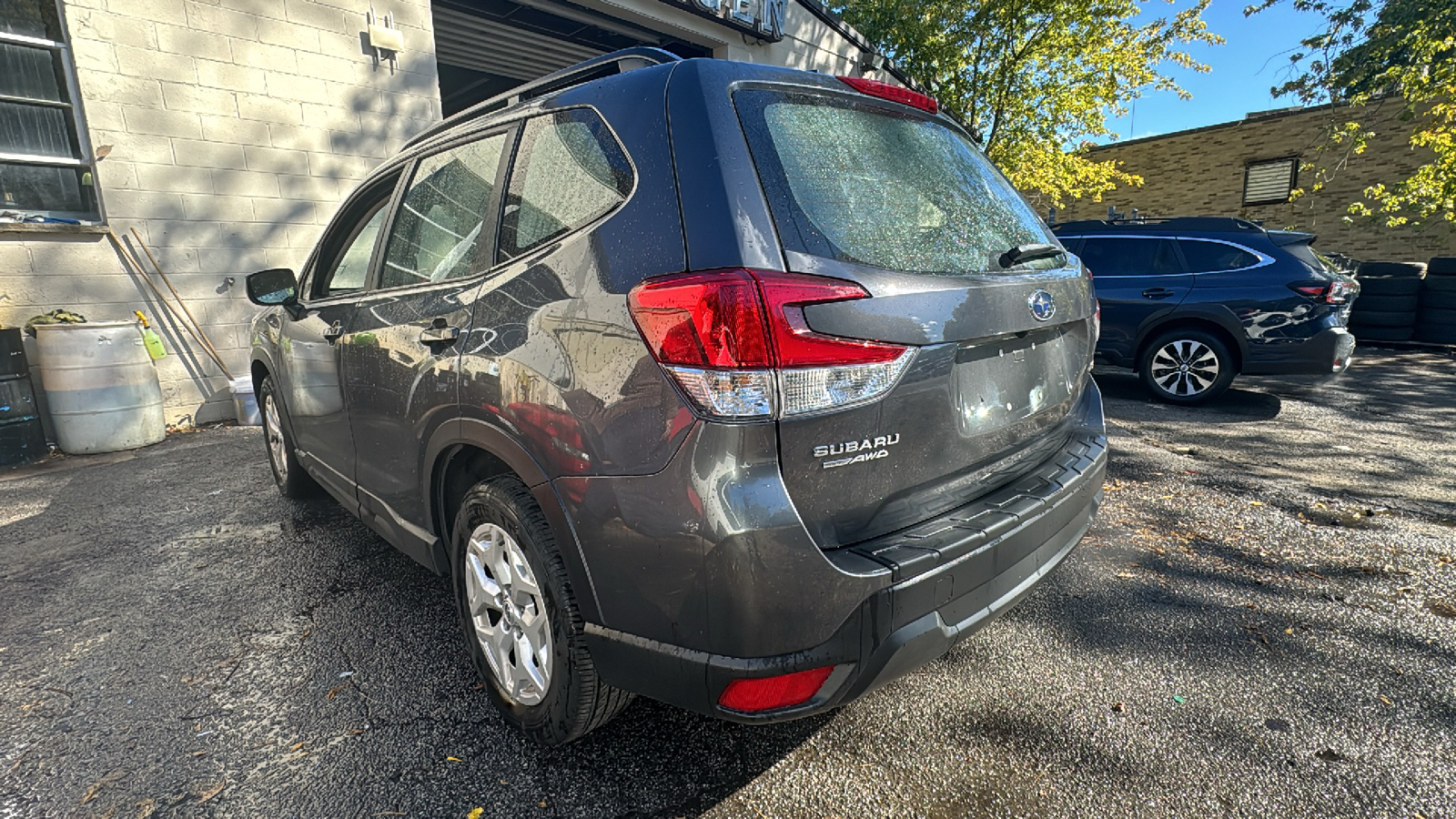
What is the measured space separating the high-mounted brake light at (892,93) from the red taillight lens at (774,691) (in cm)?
156

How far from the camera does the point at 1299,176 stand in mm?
17516

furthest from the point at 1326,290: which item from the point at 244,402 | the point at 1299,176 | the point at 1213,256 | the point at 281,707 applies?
the point at 1299,176

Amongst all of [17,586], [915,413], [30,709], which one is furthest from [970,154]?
[17,586]

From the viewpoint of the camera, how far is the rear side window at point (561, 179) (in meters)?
1.67

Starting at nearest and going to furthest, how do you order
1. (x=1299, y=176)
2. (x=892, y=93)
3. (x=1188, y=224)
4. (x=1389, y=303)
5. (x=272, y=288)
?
(x=892, y=93) < (x=272, y=288) < (x=1188, y=224) < (x=1389, y=303) < (x=1299, y=176)

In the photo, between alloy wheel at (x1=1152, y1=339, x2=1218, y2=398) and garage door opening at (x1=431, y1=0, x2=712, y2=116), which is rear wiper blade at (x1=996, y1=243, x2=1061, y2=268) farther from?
garage door opening at (x1=431, y1=0, x2=712, y2=116)

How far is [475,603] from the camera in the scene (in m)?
2.09

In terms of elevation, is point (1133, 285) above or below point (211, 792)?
above

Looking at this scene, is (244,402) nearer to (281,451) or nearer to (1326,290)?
(281,451)

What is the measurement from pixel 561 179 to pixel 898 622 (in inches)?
54.2

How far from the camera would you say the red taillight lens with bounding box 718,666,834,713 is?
1451mm

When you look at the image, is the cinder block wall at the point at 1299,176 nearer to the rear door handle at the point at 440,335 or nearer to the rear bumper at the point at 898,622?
the rear bumper at the point at 898,622

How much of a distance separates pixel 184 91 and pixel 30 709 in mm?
5972

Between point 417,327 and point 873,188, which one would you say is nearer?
point 873,188
